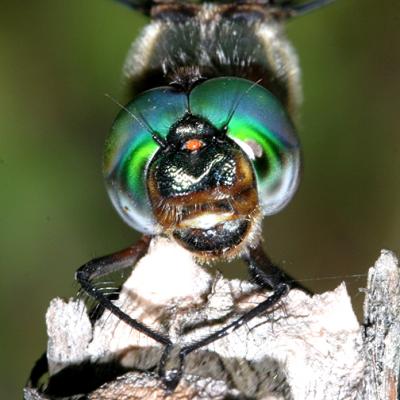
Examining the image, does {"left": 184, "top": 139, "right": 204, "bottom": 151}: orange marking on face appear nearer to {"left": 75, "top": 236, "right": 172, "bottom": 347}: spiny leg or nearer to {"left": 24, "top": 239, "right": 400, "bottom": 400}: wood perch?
{"left": 24, "top": 239, "right": 400, "bottom": 400}: wood perch

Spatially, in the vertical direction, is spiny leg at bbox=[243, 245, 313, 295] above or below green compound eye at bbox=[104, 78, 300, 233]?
below

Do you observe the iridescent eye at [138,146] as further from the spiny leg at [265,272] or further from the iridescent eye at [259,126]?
the spiny leg at [265,272]

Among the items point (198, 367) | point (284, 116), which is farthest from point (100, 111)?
point (198, 367)

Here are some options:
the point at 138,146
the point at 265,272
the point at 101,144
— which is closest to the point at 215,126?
the point at 138,146

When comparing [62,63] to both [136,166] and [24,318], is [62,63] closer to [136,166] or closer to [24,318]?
[24,318]

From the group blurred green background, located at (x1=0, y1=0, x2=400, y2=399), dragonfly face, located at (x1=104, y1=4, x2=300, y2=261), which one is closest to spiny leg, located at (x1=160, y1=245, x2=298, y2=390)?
dragonfly face, located at (x1=104, y1=4, x2=300, y2=261)

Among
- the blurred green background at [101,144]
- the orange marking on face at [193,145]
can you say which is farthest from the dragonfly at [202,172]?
the blurred green background at [101,144]

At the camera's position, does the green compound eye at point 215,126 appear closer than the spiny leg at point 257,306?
No
